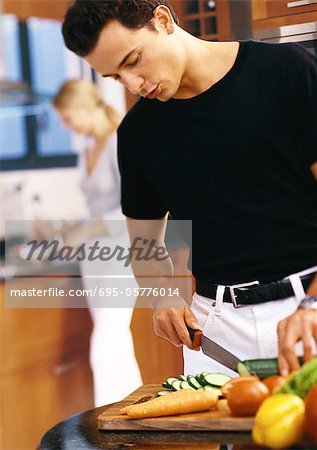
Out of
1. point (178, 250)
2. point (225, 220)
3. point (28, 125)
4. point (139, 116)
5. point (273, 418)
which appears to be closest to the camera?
point (273, 418)

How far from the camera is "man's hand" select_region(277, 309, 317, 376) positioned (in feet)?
4.30

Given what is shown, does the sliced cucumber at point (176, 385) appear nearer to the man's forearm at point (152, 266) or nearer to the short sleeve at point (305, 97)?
the man's forearm at point (152, 266)

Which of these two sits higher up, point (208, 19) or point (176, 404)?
point (208, 19)

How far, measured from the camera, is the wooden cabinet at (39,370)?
3445 millimetres

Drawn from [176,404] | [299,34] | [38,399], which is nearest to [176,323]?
[176,404]

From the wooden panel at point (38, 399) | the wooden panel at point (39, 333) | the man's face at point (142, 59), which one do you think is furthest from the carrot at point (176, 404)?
the wooden panel at point (39, 333)

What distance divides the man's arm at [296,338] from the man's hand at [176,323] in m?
0.31

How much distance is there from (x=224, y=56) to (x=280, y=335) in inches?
21.3

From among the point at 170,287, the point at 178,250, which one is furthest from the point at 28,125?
the point at 170,287

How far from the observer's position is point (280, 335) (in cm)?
135

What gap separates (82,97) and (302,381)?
8.60 ft

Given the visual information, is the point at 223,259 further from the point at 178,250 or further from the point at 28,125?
the point at 28,125

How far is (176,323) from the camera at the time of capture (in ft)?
5.40

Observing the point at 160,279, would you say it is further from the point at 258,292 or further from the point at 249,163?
the point at 249,163
